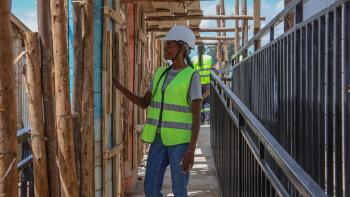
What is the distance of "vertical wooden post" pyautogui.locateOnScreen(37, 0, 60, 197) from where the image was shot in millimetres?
3377

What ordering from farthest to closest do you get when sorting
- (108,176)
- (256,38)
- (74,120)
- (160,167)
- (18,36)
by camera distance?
(18,36) < (256,38) < (108,176) < (160,167) < (74,120)

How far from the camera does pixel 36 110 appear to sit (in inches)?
130

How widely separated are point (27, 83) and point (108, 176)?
7.18 ft

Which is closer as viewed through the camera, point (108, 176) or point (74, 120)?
point (74, 120)

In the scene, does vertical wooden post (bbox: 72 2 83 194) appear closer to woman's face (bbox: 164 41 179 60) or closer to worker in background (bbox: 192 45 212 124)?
woman's face (bbox: 164 41 179 60)

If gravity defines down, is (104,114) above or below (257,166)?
above

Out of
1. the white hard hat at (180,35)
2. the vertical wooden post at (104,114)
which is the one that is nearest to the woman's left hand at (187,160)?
the white hard hat at (180,35)

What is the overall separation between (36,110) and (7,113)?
0.63m

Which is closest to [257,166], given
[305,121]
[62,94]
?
[305,121]

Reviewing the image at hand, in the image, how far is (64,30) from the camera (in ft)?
11.4

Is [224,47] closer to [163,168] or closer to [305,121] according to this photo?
[163,168]

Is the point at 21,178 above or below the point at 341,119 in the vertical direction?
below

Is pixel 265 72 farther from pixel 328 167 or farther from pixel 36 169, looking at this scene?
pixel 36 169

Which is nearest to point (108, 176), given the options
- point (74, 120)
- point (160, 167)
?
point (160, 167)
